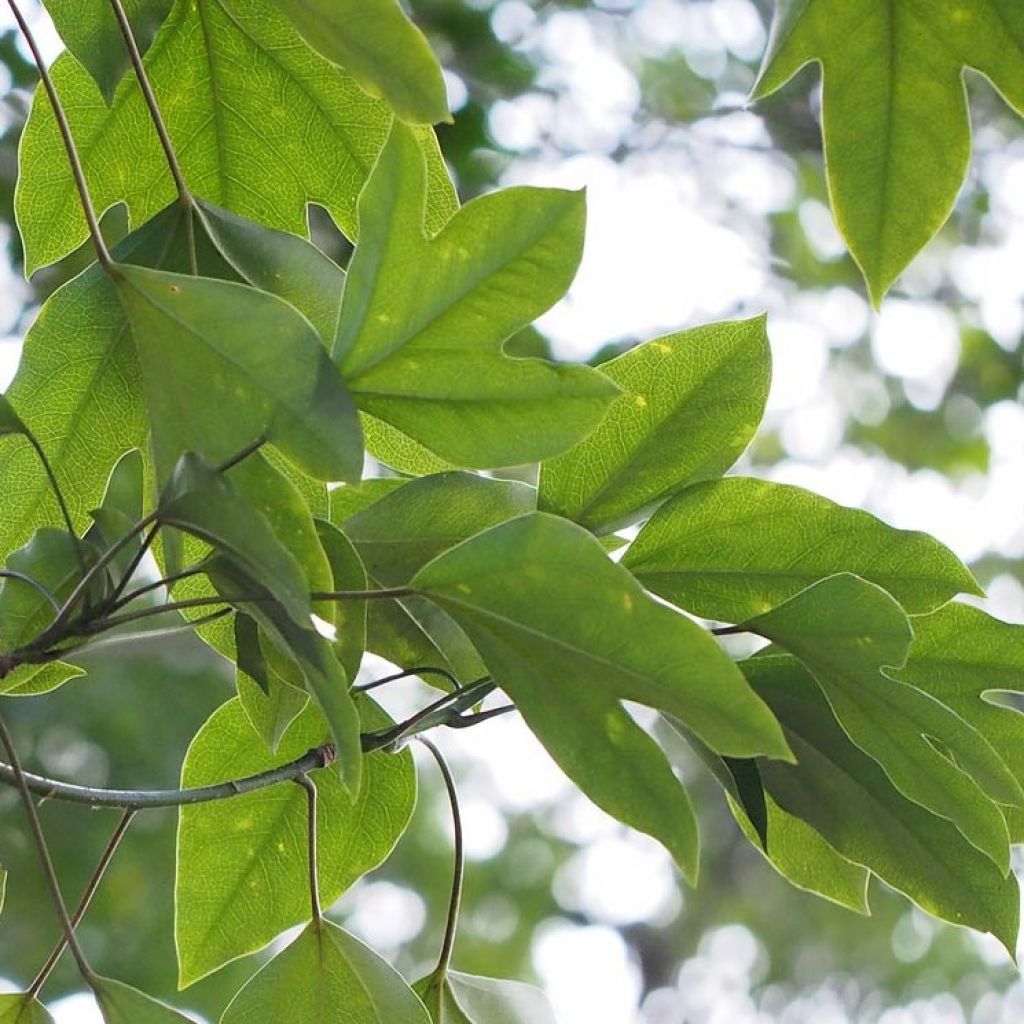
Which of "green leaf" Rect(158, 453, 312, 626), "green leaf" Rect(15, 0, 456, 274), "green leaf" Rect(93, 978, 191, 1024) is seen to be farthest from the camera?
"green leaf" Rect(15, 0, 456, 274)

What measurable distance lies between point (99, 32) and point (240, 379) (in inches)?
9.3

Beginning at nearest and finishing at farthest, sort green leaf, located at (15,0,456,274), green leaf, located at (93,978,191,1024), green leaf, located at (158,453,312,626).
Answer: green leaf, located at (158,453,312,626) < green leaf, located at (93,978,191,1024) < green leaf, located at (15,0,456,274)

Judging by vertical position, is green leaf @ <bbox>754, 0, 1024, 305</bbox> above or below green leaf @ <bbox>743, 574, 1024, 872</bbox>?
above

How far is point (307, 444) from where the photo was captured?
0.40 m

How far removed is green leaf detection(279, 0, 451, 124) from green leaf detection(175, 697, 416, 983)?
0.26 metres

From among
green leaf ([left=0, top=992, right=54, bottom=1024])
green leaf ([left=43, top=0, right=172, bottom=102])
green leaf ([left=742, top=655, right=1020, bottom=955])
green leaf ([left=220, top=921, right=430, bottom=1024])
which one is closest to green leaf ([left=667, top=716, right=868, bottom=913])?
green leaf ([left=742, top=655, right=1020, bottom=955])

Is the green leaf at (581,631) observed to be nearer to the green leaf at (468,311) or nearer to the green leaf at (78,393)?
the green leaf at (468,311)

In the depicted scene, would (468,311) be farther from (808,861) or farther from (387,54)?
(808,861)

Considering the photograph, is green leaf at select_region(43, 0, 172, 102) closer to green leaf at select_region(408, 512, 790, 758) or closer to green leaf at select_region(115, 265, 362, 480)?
green leaf at select_region(115, 265, 362, 480)

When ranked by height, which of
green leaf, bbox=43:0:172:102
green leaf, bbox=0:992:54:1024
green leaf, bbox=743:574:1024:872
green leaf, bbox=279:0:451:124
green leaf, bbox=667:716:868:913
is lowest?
green leaf, bbox=667:716:868:913

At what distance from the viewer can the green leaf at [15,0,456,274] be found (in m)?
0.60

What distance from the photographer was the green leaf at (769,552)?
50 cm

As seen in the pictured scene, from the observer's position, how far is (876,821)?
19.1 inches

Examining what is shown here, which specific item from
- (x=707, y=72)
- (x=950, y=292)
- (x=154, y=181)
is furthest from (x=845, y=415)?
(x=154, y=181)
